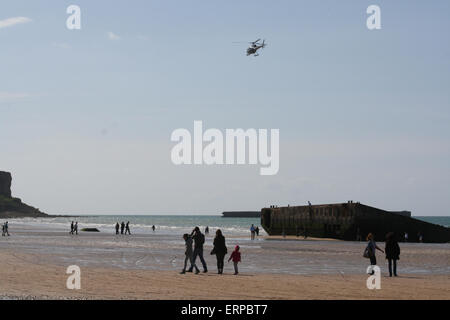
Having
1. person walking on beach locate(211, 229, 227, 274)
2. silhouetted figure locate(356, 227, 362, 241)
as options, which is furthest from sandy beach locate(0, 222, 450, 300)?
silhouetted figure locate(356, 227, 362, 241)

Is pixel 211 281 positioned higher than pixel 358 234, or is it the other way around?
pixel 211 281

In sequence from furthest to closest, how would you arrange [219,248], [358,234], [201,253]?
[358,234], [201,253], [219,248]

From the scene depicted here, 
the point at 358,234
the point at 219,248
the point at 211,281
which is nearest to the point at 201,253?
the point at 219,248

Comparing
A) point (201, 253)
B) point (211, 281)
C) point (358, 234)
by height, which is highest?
point (201, 253)

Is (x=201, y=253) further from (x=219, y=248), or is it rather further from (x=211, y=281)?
(x=211, y=281)

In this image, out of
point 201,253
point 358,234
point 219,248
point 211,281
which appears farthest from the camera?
point 358,234

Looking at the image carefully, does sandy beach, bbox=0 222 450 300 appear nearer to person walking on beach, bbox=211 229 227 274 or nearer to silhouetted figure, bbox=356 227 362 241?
person walking on beach, bbox=211 229 227 274

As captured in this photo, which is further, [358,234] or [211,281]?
[358,234]

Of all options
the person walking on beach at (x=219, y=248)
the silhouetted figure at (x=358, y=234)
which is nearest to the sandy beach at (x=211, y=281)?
the person walking on beach at (x=219, y=248)

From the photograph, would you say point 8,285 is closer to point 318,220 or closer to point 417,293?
point 417,293

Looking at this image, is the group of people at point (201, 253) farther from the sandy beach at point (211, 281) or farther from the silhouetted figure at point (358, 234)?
the silhouetted figure at point (358, 234)
